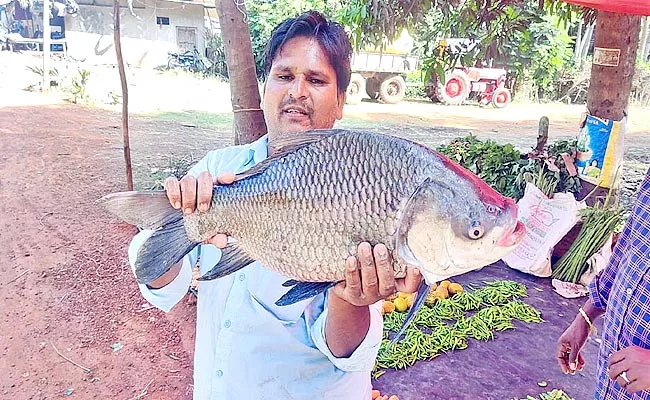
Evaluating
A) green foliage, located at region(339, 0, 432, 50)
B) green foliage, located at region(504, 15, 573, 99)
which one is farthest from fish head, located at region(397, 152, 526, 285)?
green foliage, located at region(504, 15, 573, 99)

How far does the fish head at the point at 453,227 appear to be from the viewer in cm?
119

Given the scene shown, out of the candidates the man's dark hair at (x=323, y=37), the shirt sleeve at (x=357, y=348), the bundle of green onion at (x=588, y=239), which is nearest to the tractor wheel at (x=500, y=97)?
the bundle of green onion at (x=588, y=239)

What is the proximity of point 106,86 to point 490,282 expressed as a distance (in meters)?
14.7

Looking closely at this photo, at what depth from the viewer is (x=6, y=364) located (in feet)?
14.0

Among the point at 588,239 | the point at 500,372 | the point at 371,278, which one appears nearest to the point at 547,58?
the point at 588,239

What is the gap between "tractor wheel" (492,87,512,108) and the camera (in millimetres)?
18172

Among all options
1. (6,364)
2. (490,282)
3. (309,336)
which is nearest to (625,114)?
(490,282)

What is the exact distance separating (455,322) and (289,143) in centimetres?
339

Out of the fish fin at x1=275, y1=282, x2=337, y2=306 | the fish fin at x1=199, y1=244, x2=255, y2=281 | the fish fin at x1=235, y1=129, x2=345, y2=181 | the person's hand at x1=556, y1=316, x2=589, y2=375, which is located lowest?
the person's hand at x1=556, y1=316, x2=589, y2=375

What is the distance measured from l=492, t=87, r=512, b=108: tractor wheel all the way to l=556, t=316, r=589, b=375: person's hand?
661 inches

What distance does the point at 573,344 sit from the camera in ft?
8.09

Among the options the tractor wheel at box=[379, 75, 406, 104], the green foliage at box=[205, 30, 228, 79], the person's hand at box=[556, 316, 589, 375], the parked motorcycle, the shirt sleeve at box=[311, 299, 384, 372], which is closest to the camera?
the shirt sleeve at box=[311, 299, 384, 372]

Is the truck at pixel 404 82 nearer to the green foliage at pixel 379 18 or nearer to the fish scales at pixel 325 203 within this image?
the green foliage at pixel 379 18

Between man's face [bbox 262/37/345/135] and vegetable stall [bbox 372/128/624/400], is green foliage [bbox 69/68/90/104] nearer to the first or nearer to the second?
vegetable stall [bbox 372/128/624/400]
